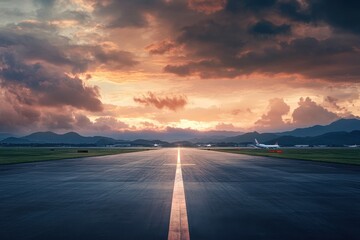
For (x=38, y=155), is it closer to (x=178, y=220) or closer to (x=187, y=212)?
(x=187, y=212)

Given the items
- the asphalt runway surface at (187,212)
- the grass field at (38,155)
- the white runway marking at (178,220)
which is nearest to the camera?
the white runway marking at (178,220)

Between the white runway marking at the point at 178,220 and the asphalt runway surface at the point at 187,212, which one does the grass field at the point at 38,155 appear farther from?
the white runway marking at the point at 178,220

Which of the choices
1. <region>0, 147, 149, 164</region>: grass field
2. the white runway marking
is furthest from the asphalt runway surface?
<region>0, 147, 149, 164</region>: grass field

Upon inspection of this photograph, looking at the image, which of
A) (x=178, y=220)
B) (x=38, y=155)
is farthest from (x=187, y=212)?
(x=38, y=155)

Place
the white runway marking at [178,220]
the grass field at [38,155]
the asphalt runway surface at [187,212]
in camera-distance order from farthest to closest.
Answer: the grass field at [38,155] < the asphalt runway surface at [187,212] < the white runway marking at [178,220]

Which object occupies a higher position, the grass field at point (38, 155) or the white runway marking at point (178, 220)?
the grass field at point (38, 155)

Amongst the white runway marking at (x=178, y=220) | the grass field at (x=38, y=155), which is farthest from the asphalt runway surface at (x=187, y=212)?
the grass field at (x=38, y=155)

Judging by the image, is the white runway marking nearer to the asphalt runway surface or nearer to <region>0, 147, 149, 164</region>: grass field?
the asphalt runway surface

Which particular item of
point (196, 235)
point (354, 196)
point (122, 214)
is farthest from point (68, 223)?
point (354, 196)

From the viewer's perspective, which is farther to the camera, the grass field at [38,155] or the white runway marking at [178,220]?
the grass field at [38,155]

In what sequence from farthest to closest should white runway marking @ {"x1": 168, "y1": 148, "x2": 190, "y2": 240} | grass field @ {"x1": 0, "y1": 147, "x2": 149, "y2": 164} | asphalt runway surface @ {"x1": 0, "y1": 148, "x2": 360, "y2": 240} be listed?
1. grass field @ {"x1": 0, "y1": 147, "x2": 149, "y2": 164}
2. asphalt runway surface @ {"x1": 0, "y1": 148, "x2": 360, "y2": 240}
3. white runway marking @ {"x1": 168, "y1": 148, "x2": 190, "y2": 240}

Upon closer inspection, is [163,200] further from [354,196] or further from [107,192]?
[354,196]

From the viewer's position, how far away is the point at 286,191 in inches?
696

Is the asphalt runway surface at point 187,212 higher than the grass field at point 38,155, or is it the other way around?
the grass field at point 38,155
